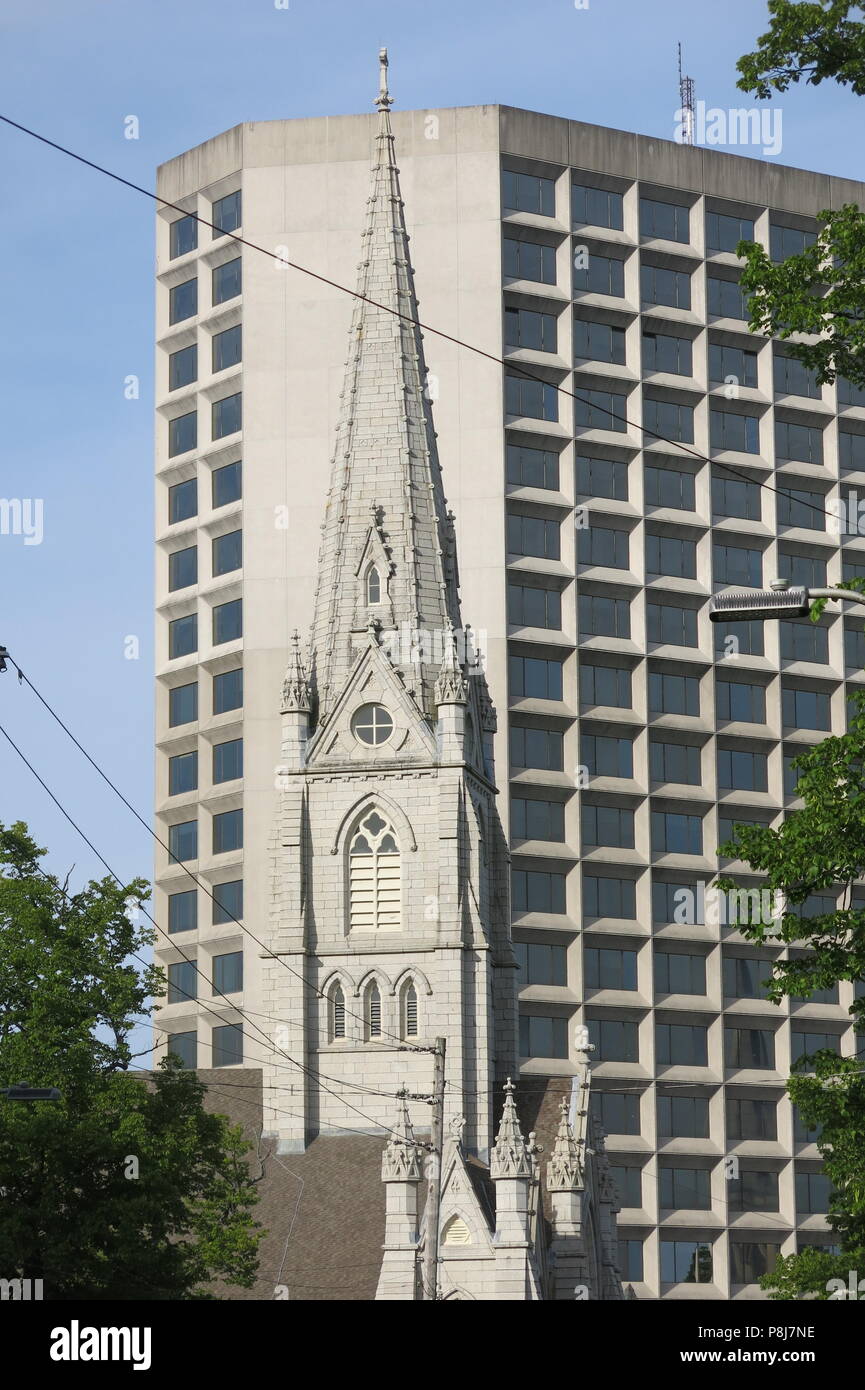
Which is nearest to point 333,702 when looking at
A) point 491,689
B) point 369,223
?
point 369,223

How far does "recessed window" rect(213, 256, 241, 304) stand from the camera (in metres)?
113

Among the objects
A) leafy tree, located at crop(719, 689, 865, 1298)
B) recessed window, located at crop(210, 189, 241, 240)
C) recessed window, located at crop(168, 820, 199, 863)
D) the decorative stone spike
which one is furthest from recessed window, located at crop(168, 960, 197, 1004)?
leafy tree, located at crop(719, 689, 865, 1298)

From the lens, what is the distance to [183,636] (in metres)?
114

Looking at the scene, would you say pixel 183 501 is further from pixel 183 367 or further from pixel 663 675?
pixel 663 675

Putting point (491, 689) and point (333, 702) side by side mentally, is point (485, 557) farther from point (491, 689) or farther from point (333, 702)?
point (333, 702)

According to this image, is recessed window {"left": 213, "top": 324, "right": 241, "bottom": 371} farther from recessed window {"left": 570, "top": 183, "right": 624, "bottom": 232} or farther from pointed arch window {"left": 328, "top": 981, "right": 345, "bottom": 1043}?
pointed arch window {"left": 328, "top": 981, "right": 345, "bottom": 1043}

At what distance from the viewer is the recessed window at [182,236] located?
11656cm

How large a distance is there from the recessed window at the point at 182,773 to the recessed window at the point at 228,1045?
12194 mm

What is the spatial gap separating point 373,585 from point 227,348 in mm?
47480

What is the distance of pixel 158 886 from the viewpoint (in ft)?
370

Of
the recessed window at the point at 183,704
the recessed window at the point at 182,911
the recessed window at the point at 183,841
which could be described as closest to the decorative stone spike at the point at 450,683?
the recessed window at the point at 182,911

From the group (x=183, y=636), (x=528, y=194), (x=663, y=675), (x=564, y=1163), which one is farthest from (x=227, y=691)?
(x=564, y=1163)

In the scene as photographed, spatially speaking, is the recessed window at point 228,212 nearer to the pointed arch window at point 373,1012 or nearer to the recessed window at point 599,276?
the recessed window at point 599,276

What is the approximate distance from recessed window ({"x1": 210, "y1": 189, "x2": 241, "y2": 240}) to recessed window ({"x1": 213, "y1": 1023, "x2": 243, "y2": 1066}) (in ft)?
123
